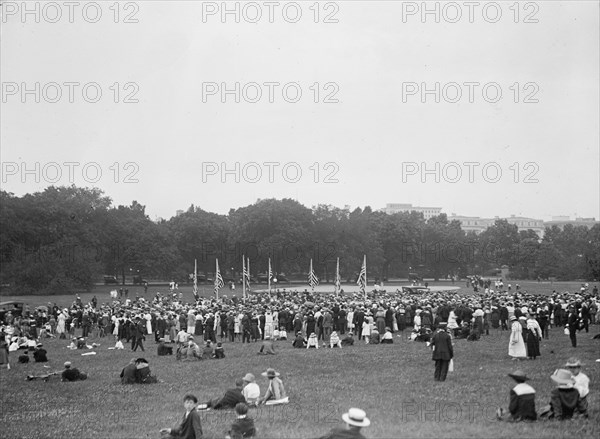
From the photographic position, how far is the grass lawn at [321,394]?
1441cm

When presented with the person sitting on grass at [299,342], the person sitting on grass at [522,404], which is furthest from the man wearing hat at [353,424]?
the person sitting on grass at [299,342]

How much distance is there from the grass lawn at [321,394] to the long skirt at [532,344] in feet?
1.64

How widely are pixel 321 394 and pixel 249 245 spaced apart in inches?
3166

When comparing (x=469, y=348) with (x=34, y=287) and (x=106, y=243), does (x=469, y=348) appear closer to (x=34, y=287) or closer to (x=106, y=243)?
(x=34, y=287)

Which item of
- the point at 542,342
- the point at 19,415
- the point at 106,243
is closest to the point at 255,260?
the point at 106,243

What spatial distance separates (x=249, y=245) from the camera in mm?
98562

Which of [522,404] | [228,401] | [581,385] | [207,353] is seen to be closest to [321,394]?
[228,401]

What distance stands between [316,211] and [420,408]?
3549 inches

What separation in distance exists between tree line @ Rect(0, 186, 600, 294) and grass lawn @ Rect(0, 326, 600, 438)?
2151 inches

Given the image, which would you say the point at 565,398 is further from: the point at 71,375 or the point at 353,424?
the point at 71,375

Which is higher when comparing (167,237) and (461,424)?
(167,237)

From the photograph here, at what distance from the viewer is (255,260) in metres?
98.6

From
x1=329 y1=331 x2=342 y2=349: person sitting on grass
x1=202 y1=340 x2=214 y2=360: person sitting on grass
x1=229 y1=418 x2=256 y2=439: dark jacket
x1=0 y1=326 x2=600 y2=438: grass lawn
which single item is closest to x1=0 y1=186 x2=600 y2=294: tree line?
x1=202 y1=340 x2=214 y2=360: person sitting on grass

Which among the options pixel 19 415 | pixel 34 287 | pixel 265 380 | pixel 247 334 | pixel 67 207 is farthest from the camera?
pixel 67 207
